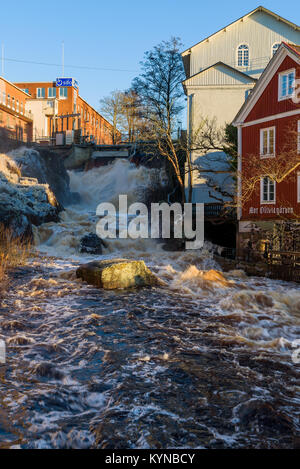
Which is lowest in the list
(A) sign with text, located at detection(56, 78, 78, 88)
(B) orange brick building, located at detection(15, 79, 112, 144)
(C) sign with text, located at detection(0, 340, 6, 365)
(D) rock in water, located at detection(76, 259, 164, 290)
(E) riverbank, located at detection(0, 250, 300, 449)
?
(E) riverbank, located at detection(0, 250, 300, 449)

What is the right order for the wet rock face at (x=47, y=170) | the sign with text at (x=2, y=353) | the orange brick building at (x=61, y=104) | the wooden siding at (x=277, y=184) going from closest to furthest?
1. the sign with text at (x=2, y=353)
2. the wooden siding at (x=277, y=184)
3. the wet rock face at (x=47, y=170)
4. the orange brick building at (x=61, y=104)

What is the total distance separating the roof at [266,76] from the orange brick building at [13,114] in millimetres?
29824

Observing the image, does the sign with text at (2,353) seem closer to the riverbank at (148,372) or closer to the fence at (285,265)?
the riverbank at (148,372)

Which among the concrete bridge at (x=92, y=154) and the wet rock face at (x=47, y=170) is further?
the concrete bridge at (x=92, y=154)

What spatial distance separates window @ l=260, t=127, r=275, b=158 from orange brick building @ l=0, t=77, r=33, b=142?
102 feet

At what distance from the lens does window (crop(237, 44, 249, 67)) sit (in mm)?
27188

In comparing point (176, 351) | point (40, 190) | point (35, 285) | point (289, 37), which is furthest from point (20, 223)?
point (289, 37)

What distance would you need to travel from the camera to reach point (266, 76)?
18172 millimetres

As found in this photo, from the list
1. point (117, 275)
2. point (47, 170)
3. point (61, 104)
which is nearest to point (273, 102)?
point (117, 275)

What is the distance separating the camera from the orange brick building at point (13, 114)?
43.3 meters

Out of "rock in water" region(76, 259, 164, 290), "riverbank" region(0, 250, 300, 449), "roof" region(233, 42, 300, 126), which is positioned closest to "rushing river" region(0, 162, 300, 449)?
"riverbank" region(0, 250, 300, 449)

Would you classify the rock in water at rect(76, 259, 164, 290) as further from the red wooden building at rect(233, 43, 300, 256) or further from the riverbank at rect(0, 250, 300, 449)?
the red wooden building at rect(233, 43, 300, 256)

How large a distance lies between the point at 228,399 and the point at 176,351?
1.77 metres

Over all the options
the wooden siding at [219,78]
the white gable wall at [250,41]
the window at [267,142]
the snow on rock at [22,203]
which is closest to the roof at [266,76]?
the window at [267,142]
